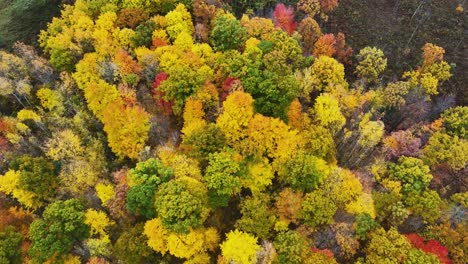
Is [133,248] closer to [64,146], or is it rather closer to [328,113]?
[64,146]

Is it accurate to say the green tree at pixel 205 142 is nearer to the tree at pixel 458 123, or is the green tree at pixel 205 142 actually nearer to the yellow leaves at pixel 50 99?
the yellow leaves at pixel 50 99

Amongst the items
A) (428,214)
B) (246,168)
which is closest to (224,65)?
(246,168)

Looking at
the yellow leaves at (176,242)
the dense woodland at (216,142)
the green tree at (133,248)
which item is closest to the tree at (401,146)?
the dense woodland at (216,142)

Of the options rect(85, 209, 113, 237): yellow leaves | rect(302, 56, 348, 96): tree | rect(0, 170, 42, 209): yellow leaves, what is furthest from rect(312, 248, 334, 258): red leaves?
rect(0, 170, 42, 209): yellow leaves

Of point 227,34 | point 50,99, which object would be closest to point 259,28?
point 227,34

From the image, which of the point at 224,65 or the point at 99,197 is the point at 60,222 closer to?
the point at 99,197
